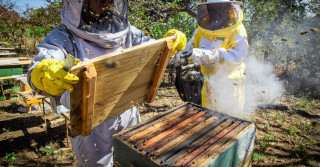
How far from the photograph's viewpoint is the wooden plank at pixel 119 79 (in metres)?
1.23

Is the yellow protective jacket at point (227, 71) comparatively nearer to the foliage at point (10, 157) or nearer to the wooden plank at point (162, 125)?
the wooden plank at point (162, 125)

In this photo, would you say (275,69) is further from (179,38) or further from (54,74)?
(54,74)

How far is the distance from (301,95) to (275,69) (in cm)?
170

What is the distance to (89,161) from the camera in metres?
2.05

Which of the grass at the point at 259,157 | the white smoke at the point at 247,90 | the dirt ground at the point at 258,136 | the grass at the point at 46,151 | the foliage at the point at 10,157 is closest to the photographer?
the white smoke at the point at 247,90

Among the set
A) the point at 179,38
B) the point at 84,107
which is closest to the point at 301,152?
the point at 179,38

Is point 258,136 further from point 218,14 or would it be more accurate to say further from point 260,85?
point 260,85

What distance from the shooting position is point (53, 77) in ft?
3.79

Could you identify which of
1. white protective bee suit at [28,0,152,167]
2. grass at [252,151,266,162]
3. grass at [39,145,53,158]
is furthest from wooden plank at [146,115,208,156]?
grass at [39,145,53,158]

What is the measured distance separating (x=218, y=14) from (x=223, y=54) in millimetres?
715

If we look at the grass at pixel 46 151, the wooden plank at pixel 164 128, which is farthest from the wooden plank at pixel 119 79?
the grass at pixel 46 151

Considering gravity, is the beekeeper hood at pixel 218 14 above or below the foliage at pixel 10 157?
above

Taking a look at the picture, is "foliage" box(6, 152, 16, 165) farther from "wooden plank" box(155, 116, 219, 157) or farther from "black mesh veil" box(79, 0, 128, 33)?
"wooden plank" box(155, 116, 219, 157)

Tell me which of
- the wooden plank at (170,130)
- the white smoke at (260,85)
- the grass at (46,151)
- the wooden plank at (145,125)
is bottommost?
the grass at (46,151)
